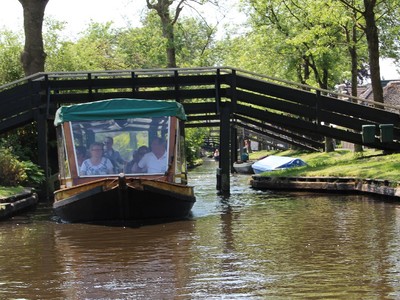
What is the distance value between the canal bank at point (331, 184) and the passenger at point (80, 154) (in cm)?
812

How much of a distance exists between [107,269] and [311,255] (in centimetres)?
320

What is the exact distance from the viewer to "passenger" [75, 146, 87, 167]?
58.4 feet

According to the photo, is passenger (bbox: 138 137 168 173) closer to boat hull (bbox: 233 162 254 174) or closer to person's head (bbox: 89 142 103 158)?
person's head (bbox: 89 142 103 158)

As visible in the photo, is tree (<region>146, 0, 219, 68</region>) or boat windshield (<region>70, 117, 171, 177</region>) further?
tree (<region>146, 0, 219, 68</region>)

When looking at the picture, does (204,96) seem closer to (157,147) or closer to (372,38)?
(372,38)

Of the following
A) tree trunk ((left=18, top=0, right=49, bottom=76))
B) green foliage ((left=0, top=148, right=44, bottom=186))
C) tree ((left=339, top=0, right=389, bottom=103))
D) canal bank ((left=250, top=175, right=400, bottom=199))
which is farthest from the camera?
tree ((left=339, top=0, right=389, bottom=103))

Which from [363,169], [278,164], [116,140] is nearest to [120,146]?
[116,140]

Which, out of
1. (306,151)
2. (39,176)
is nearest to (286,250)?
(39,176)

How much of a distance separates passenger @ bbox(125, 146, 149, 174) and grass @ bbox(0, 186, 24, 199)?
3687mm

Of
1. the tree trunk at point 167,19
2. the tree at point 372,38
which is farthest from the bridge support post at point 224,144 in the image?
the tree trunk at point 167,19

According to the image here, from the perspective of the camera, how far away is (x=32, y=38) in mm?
27297

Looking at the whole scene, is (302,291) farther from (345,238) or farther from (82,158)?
(82,158)

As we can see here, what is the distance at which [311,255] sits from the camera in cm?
1189

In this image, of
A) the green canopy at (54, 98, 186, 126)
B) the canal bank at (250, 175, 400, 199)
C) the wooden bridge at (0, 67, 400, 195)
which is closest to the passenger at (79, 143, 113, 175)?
the green canopy at (54, 98, 186, 126)
